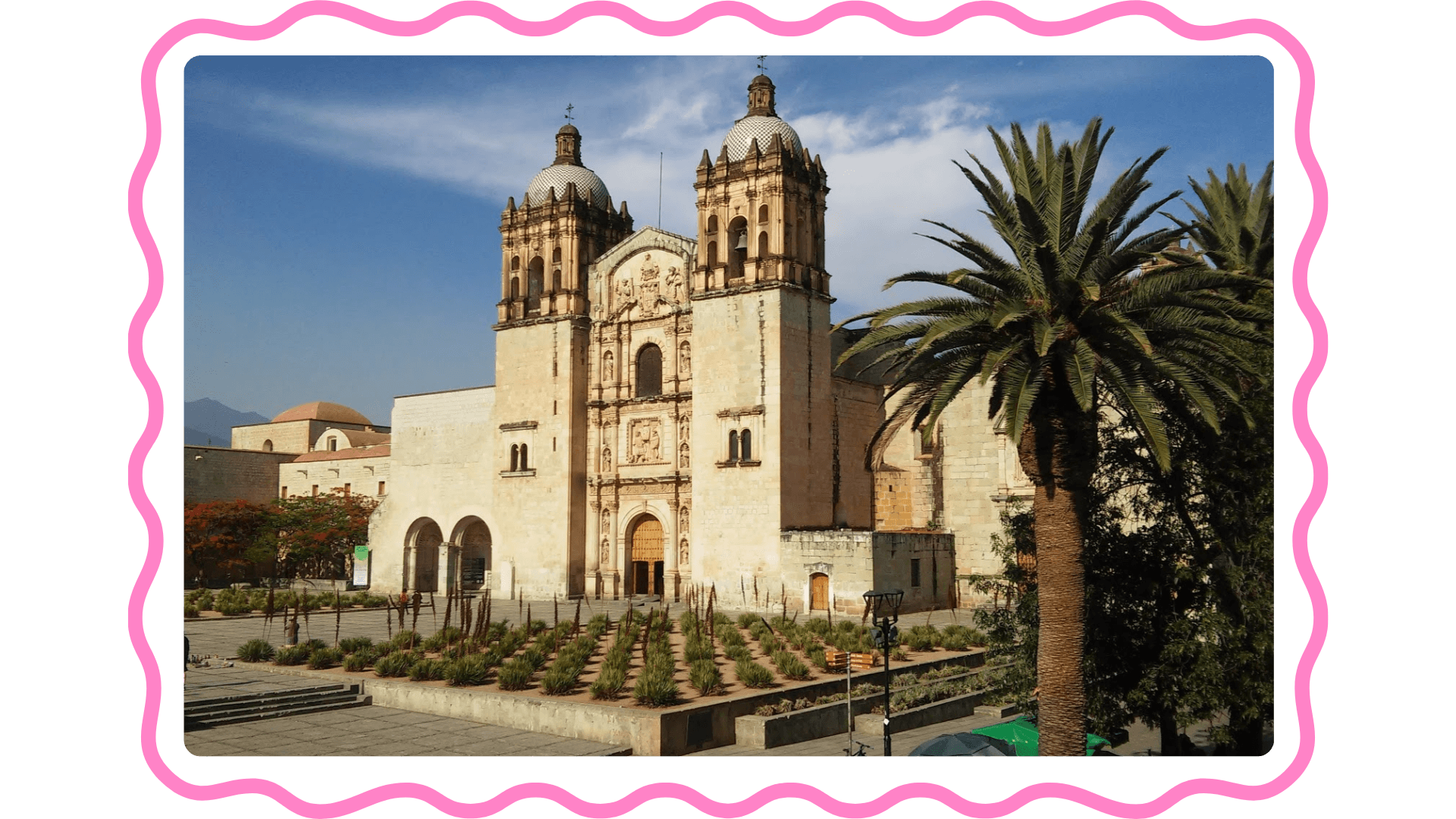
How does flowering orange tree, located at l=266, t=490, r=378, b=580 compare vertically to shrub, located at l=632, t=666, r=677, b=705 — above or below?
above

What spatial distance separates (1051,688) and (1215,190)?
28.8 feet

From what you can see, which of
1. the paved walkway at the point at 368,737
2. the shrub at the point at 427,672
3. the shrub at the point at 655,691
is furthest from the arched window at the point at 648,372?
the shrub at the point at 655,691

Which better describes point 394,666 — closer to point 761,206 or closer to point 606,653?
point 606,653

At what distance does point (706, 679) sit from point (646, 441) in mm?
23788

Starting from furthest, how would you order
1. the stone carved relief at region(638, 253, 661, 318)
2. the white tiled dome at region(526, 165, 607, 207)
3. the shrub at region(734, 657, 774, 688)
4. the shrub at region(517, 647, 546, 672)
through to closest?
1. the white tiled dome at region(526, 165, 607, 207)
2. the stone carved relief at region(638, 253, 661, 318)
3. the shrub at region(517, 647, 546, 672)
4. the shrub at region(734, 657, 774, 688)

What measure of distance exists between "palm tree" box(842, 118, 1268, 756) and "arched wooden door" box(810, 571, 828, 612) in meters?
21.9

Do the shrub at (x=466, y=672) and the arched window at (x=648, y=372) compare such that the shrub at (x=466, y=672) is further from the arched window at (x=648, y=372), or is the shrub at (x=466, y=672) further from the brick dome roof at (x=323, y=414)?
the brick dome roof at (x=323, y=414)

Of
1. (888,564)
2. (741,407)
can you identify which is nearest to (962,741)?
(888,564)

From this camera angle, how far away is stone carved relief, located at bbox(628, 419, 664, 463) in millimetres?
44344

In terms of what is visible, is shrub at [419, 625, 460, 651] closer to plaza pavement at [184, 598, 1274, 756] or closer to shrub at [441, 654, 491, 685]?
plaza pavement at [184, 598, 1274, 756]

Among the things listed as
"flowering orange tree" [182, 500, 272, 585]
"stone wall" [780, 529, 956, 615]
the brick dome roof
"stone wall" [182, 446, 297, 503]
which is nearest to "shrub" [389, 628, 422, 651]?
"stone wall" [780, 529, 956, 615]

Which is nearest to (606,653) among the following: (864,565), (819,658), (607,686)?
(819,658)

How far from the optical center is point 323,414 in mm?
75562

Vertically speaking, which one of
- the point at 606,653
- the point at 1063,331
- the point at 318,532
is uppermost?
the point at 1063,331
